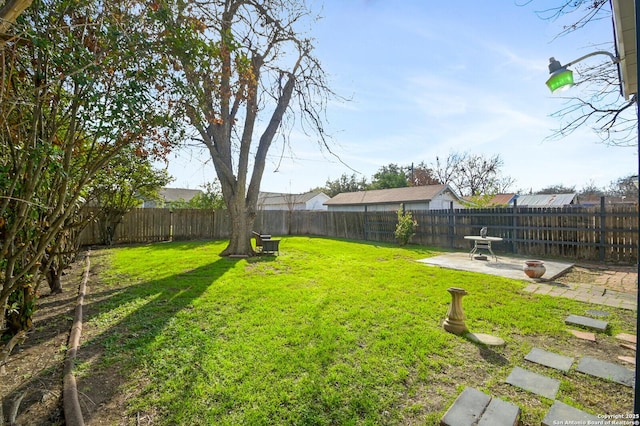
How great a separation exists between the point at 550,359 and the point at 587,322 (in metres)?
1.31

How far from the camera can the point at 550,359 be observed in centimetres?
245

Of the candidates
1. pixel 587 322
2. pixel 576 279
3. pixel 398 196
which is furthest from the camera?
pixel 398 196

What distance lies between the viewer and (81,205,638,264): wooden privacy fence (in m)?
6.93

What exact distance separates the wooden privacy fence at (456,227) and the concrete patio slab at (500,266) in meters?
1.13

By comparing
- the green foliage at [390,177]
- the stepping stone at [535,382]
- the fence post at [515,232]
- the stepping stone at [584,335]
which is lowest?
the stepping stone at [535,382]

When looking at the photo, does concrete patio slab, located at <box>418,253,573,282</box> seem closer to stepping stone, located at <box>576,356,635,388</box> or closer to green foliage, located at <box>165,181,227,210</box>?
stepping stone, located at <box>576,356,635,388</box>

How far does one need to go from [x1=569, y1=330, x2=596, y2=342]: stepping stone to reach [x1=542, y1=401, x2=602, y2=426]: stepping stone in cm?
152

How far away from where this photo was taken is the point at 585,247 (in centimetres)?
730

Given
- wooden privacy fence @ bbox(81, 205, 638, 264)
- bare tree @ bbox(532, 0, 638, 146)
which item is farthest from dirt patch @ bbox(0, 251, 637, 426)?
wooden privacy fence @ bbox(81, 205, 638, 264)

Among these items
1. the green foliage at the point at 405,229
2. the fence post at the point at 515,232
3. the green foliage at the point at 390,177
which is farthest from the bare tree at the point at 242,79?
the green foliage at the point at 390,177

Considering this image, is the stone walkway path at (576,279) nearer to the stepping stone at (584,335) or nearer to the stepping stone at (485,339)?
the stepping stone at (584,335)

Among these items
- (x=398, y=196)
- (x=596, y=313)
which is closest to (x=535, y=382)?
(x=596, y=313)

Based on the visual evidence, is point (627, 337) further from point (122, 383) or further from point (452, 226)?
point (452, 226)

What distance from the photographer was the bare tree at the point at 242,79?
300 centimetres
